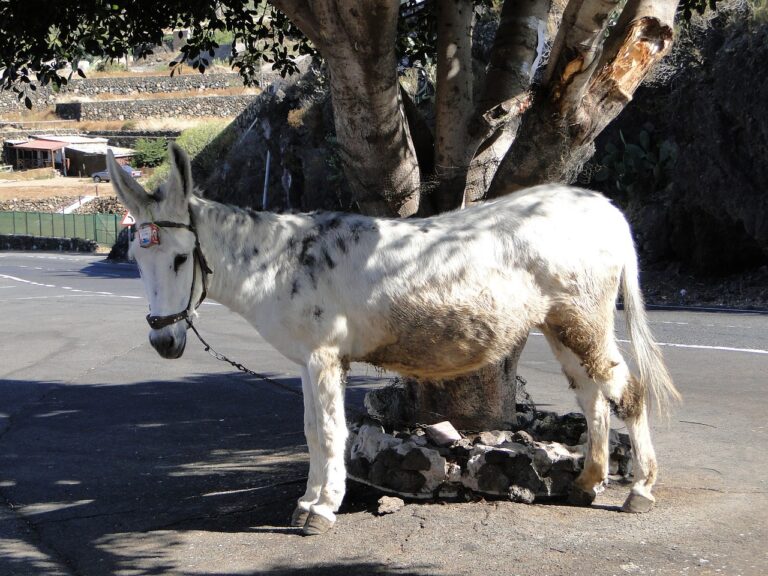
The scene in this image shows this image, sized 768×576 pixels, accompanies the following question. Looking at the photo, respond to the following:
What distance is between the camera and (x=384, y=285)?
5617 mm

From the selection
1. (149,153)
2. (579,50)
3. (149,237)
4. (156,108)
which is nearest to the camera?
(149,237)

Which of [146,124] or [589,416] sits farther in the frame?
[146,124]

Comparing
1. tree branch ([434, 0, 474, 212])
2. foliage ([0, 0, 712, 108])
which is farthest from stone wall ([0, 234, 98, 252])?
tree branch ([434, 0, 474, 212])

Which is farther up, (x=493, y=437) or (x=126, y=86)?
(x=126, y=86)

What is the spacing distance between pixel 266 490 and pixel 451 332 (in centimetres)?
217

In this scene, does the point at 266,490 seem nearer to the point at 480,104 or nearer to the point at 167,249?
the point at 167,249

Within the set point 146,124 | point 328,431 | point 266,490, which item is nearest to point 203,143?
point 146,124

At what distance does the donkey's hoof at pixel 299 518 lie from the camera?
19.1 feet

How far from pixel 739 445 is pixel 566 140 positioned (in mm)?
3139

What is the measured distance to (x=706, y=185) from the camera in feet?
70.0

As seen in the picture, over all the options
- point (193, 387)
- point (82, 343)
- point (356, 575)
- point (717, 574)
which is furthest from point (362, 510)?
point (82, 343)

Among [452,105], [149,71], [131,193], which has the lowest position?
[131,193]

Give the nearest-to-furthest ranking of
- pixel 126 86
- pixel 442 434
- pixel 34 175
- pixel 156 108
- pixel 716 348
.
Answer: pixel 442 434
pixel 716 348
pixel 34 175
pixel 156 108
pixel 126 86

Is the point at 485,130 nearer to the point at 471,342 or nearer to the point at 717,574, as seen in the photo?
the point at 471,342
